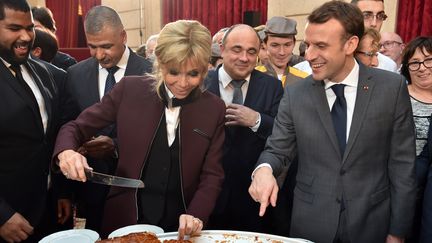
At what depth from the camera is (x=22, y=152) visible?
1565mm

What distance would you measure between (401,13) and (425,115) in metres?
2.61

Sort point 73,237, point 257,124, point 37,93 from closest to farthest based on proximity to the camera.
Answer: point 73,237 < point 37,93 < point 257,124

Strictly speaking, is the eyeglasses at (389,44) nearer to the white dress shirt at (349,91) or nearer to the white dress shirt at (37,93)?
the white dress shirt at (349,91)

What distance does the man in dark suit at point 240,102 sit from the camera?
2.21 metres

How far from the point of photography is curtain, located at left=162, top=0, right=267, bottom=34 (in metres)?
5.81

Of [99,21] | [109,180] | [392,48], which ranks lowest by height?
[109,180]

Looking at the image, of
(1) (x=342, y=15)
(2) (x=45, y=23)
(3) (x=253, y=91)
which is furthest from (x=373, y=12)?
(2) (x=45, y=23)

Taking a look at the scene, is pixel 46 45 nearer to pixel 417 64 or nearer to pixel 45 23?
pixel 45 23

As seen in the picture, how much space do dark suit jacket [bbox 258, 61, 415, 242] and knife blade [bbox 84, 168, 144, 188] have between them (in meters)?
0.53

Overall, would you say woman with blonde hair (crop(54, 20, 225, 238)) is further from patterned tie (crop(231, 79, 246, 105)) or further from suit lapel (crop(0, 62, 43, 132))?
patterned tie (crop(231, 79, 246, 105))

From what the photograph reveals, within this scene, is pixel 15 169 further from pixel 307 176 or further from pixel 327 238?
pixel 327 238

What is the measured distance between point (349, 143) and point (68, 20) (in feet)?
30.9

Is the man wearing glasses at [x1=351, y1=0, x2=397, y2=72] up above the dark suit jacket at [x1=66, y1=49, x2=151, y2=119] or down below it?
above

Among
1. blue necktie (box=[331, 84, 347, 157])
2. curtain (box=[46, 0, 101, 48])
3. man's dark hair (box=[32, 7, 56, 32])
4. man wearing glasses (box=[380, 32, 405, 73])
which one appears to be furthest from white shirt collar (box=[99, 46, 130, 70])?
curtain (box=[46, 0, 101, 48])
